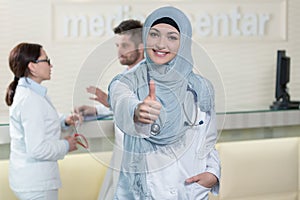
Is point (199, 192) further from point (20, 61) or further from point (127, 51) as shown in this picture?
point (20, 61)

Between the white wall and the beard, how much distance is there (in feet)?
1.09

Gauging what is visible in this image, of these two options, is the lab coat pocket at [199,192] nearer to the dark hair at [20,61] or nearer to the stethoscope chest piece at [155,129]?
the stethoscope chest piece at [155,129]

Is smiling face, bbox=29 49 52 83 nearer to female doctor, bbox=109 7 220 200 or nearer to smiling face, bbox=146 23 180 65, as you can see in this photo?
female doctor, bbox=109 7 220 200

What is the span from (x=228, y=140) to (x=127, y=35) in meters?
1.00

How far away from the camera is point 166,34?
2195 mm

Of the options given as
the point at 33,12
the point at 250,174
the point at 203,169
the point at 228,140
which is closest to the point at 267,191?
the point at 250,174

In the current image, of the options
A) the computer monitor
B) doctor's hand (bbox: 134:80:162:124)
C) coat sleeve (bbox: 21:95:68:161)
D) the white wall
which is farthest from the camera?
the computer monitor

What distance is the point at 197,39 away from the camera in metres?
3.23

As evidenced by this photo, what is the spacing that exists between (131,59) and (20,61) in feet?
1.75

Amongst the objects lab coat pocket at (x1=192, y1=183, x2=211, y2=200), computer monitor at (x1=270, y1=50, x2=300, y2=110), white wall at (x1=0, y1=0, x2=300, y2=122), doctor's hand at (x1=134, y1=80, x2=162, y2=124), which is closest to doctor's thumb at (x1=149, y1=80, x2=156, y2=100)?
doctor's hand at (x1=134, y1=80, x2=162, y2=124)

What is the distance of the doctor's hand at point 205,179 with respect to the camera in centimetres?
232

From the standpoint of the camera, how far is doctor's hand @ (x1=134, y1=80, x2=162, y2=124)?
2.18 m

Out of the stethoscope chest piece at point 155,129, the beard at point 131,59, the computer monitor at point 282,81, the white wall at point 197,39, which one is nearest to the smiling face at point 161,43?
the beard at point 131,59

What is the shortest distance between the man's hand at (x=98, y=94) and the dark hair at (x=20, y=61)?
13.7 inches
